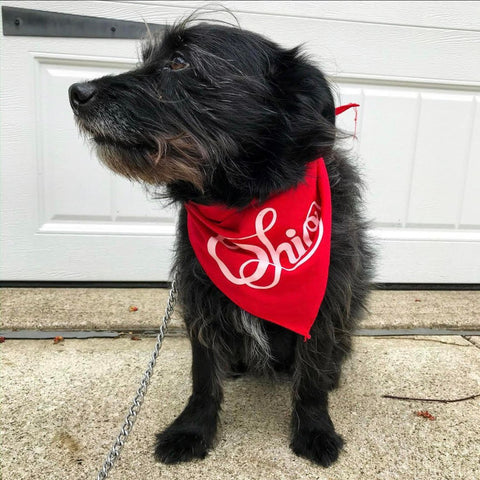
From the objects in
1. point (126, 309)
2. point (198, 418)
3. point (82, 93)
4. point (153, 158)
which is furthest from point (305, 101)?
point (126, 309)

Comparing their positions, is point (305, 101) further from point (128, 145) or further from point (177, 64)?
point (128, 145)

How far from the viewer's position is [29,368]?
205 cm

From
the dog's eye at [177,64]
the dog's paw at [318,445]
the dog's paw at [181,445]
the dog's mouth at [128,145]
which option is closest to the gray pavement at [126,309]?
the dog's paw at [181,445]

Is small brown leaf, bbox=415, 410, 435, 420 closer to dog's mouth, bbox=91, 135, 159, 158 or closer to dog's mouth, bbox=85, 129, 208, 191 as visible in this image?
dog's mouth, bbox=85, 129, 208, 191

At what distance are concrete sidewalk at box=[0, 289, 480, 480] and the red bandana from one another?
0.47m

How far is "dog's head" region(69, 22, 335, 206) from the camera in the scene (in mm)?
1330

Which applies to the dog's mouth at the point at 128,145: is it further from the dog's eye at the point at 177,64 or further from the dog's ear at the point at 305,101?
the dog's ear at the point at 305,101

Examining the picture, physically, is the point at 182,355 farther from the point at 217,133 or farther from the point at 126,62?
the point at 126,62

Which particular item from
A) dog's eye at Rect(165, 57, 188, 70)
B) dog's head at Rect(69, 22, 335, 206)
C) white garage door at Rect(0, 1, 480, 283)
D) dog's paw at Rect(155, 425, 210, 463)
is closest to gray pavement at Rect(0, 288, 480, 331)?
white garage door at Rect(0, 1, 480, 283)

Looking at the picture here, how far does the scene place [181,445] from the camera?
1.56m

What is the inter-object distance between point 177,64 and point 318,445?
4.39ft

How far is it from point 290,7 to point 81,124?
191 centimetres

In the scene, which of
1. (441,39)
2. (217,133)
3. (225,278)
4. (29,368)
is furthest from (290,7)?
(29,368)

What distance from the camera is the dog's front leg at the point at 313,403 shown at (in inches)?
62.1
